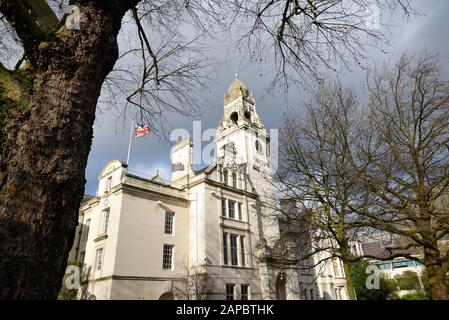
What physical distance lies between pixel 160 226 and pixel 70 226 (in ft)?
71.4

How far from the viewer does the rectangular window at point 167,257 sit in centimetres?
2230

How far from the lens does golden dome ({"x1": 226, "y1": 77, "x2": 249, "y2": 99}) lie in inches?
1613

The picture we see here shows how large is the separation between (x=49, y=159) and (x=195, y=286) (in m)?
21.2

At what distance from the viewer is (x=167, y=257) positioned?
2280 centimetres

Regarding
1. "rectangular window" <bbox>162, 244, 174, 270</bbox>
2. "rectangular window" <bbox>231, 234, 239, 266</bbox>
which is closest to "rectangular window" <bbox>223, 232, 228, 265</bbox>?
"rectangular window" <bbox>231, 234, 239, 266</bbox>

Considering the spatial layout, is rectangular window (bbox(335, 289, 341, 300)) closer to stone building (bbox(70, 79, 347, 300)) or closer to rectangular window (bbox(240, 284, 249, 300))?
stone building (bbox(70, 79, 347, 300))

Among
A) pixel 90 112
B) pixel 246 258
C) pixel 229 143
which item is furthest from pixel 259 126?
pixel 90 112

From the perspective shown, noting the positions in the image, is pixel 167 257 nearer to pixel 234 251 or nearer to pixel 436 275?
pixel 234 251

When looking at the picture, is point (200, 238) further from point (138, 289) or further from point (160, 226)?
point (138, 289)

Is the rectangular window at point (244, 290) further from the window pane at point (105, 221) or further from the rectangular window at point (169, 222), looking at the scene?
the window pane at point (105, 221)

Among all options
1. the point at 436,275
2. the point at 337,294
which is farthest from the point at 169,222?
the point at 337,294

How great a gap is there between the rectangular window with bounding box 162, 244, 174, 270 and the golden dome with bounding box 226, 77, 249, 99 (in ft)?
81.4

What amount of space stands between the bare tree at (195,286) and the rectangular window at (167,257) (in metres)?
1.42

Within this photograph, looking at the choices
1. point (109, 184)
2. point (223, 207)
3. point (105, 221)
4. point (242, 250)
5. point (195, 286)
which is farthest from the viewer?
point (223, 207)
